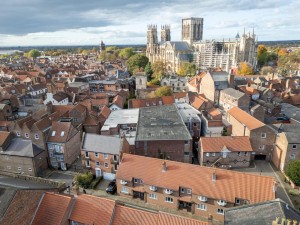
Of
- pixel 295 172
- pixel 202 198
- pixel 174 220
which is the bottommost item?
pixel 202 198

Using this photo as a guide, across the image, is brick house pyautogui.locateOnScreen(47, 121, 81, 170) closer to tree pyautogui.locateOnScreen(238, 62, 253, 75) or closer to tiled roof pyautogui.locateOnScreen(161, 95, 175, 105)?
tiled roof pyautogui.locateOnScreen(161, 95, 175, 105)

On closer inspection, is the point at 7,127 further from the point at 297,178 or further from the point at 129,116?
the point at 297,178

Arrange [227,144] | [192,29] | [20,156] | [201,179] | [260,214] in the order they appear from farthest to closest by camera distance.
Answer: [192,29] → [227,144] → [20,156] → [201,179] → [260,214]

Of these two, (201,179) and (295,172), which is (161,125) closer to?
(201,179)

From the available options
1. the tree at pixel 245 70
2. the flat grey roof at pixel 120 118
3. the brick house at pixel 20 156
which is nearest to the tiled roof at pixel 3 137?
the brick house at pixel 20 156

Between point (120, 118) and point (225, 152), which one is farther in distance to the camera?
point (120, 118)

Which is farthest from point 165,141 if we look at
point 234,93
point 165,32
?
point 165,32
